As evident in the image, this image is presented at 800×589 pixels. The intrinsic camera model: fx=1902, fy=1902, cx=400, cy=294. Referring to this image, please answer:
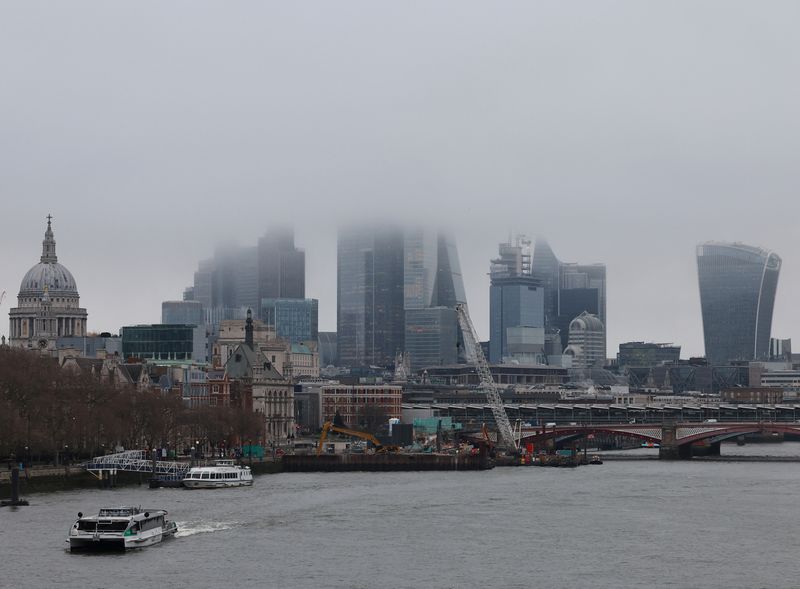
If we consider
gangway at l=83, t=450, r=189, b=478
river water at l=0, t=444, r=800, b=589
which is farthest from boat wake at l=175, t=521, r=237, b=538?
gangway at l=83, t=450, r=189, b=478

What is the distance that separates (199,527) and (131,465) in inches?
1429

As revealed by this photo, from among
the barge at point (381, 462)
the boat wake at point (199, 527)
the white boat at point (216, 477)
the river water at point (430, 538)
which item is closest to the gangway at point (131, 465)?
the white boat at point (216, 477)

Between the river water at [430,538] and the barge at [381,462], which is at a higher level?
the barge at [381,462]

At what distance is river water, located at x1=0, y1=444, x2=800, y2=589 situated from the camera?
8512 cm

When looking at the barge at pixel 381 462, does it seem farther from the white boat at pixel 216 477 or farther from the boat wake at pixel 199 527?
the boat wake at pixel 199 527

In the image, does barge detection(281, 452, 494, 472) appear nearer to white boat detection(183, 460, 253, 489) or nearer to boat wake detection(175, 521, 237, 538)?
white boat detection(183, 460, 253, 489)

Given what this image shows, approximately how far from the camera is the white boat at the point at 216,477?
138 metres

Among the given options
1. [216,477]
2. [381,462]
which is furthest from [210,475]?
[381,462]

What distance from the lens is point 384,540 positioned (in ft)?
325

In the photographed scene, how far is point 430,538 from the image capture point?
100 metres

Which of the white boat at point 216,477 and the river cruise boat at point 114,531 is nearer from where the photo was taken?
the river cruise boat at point 114,531

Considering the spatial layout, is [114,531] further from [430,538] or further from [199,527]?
[430,538]

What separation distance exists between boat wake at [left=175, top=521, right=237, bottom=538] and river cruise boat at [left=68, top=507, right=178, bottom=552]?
4.26 m

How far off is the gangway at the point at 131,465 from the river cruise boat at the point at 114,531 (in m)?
38.3
